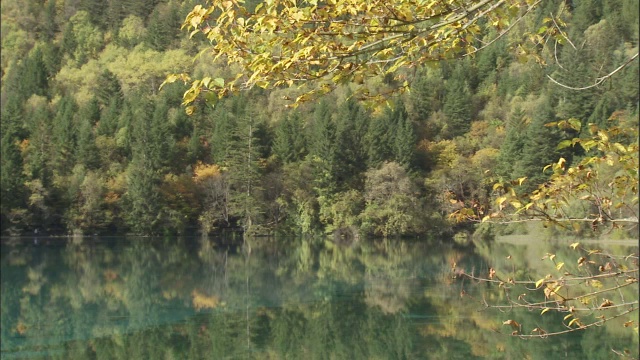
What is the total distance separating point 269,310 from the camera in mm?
16766

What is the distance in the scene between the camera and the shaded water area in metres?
12.6

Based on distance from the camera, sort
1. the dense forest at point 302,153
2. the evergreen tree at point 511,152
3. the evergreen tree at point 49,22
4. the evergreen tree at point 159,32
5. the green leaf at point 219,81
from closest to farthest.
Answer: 1. the green leaf at point 219,81
2. the evergreen tree at point 511,152
3. the dense forest at point 302,153
4. the evergreen tree at point 159,32
5. the evergreen tree at point 49,22

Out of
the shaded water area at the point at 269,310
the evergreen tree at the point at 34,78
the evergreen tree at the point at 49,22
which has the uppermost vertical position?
A: the evergreen tree at the point at 49,22

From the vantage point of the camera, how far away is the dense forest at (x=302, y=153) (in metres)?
39.9

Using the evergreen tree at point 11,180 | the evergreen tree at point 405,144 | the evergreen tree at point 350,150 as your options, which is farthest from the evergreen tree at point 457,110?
the evergreen tree at point 11,180

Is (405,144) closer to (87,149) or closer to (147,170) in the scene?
(147,170)

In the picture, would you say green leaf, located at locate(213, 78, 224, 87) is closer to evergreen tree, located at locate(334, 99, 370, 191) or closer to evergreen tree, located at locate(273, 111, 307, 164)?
evergreen tree, located at locate(334, 99, 370, 191)

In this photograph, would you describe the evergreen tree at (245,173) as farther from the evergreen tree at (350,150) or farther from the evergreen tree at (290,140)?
the evergreen tree at (350,150)

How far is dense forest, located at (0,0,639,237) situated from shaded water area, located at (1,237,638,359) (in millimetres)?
10597

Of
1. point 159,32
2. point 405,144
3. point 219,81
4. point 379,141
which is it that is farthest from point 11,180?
point 219,81

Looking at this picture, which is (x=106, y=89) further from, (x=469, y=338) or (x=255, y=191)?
(x=469, y=338)

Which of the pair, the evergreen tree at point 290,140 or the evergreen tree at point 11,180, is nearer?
the evergreen tree at point 11,180

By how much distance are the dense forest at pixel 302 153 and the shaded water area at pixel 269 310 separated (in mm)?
10597

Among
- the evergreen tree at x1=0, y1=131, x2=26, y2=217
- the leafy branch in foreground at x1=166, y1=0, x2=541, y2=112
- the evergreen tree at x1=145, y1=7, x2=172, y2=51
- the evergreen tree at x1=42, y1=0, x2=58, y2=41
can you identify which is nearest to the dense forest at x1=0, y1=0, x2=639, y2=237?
the evergreen tree at x1=0, y1=131, x2=26, y2=217
